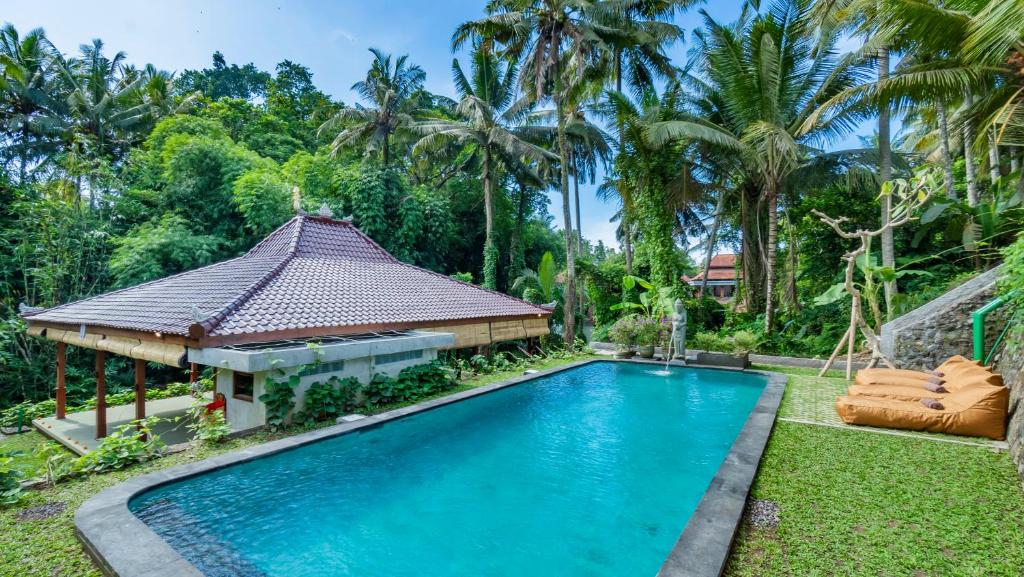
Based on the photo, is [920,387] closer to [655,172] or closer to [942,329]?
[942,329]

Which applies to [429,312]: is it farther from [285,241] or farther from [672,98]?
[672,98]

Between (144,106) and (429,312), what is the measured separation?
20869mm

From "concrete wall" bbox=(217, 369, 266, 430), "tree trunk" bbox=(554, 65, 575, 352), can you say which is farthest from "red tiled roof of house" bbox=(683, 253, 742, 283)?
"concrete wall" bbox=(217, 369, 266, 430)

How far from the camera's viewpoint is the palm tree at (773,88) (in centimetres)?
1159

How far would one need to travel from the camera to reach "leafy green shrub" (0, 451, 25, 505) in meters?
3.86

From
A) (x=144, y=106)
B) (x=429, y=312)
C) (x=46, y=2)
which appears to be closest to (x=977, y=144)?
(x=429, y=312)

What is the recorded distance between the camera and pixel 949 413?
5.30 meters

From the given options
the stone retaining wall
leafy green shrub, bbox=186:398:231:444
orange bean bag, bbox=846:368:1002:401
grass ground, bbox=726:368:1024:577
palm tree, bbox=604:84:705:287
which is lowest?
grass ground, bbox=726:368:1024:577

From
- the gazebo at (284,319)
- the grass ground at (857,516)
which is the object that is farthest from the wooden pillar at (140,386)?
the grass ground at (857,516)

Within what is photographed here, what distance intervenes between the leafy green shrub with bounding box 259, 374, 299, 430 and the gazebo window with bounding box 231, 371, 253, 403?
503 mm

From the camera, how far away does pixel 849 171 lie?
1321 centimetres

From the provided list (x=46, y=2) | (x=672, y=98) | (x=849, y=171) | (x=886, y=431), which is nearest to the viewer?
(x=886, y=431)

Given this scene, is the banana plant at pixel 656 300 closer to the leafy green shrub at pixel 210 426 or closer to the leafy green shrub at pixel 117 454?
the leafy green shrub at pixel 210 426

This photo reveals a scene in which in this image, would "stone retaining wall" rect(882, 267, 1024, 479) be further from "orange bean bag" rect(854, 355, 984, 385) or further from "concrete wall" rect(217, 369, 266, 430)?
"concrete wall" rect(217, 369, 266, 430)
